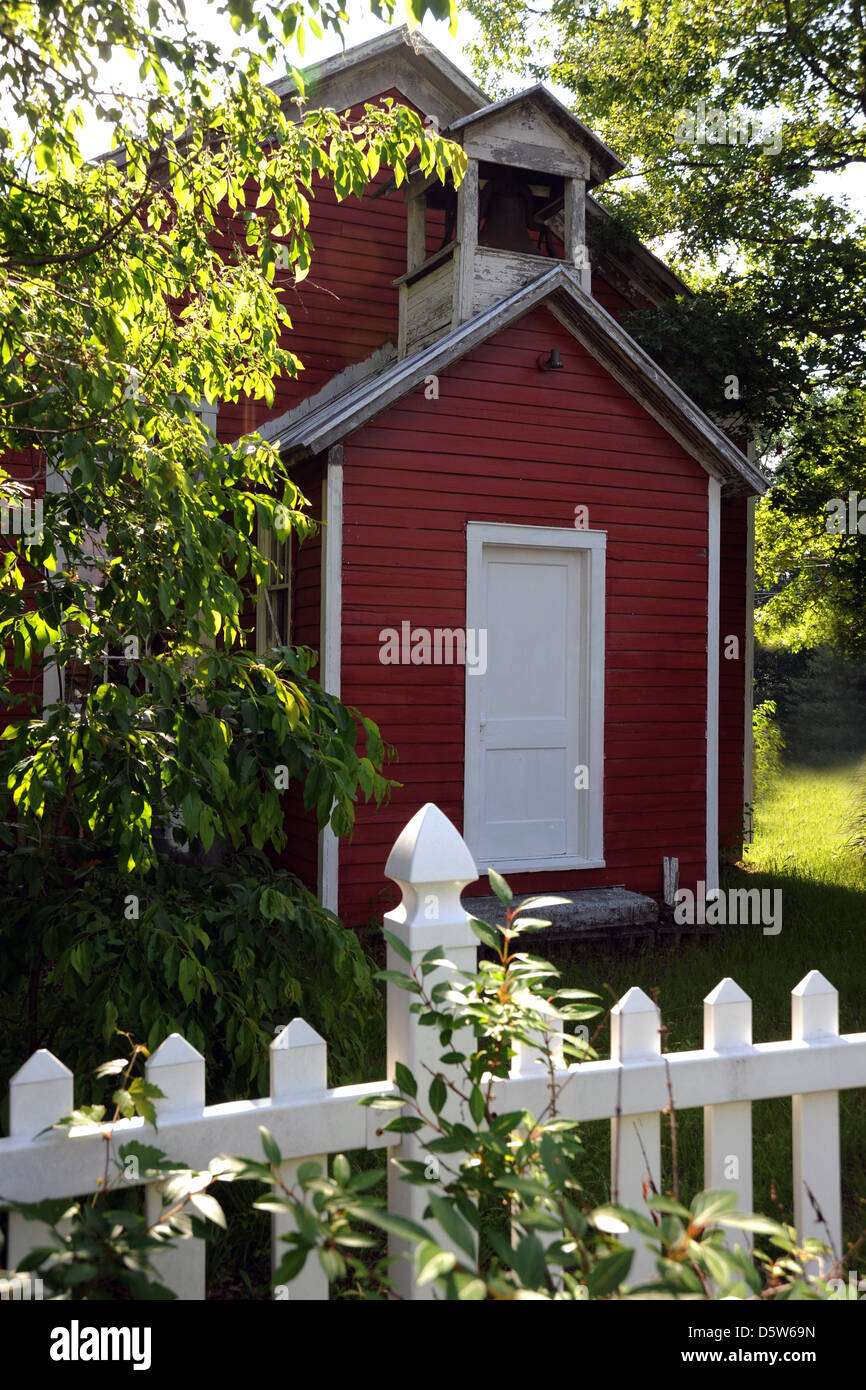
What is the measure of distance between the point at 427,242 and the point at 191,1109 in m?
9.33

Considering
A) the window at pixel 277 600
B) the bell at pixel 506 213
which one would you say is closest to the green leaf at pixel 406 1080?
the window at pixel 277 600

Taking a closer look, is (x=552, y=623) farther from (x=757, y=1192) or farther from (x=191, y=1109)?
(x=191, y=1109)

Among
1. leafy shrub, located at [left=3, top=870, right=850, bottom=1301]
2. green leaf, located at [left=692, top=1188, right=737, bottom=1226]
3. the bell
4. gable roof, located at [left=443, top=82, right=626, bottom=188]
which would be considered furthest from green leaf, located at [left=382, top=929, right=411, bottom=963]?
the bell

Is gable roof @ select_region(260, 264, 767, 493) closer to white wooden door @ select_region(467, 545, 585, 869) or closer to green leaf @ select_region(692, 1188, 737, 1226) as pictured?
white wooden door @ select_region(467, 545, 585, 869)

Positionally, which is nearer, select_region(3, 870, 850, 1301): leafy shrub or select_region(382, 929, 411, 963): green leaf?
select_region(3, 870, 850, 1301): leafy shrub

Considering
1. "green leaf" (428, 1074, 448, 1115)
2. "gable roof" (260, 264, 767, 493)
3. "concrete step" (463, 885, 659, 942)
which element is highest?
"gable roof" (260, 264, 767, 493)

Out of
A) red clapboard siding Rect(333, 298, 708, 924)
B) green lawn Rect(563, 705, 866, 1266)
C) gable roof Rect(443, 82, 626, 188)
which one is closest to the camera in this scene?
green lawn Rect(563, 705, 866, 1266)

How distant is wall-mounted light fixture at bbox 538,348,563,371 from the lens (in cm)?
803

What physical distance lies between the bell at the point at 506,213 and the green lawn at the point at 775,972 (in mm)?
5491

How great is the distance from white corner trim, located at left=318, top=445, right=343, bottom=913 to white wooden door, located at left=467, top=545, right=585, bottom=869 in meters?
1.11

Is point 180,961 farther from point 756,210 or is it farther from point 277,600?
point 756,210

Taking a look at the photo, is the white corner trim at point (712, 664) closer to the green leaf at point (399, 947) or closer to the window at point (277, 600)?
the window at point (277, 600)

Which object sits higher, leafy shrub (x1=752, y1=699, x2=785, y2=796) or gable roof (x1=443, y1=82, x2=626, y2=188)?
gable roof (x1=443, y1=82, x2=626, y2=188)
